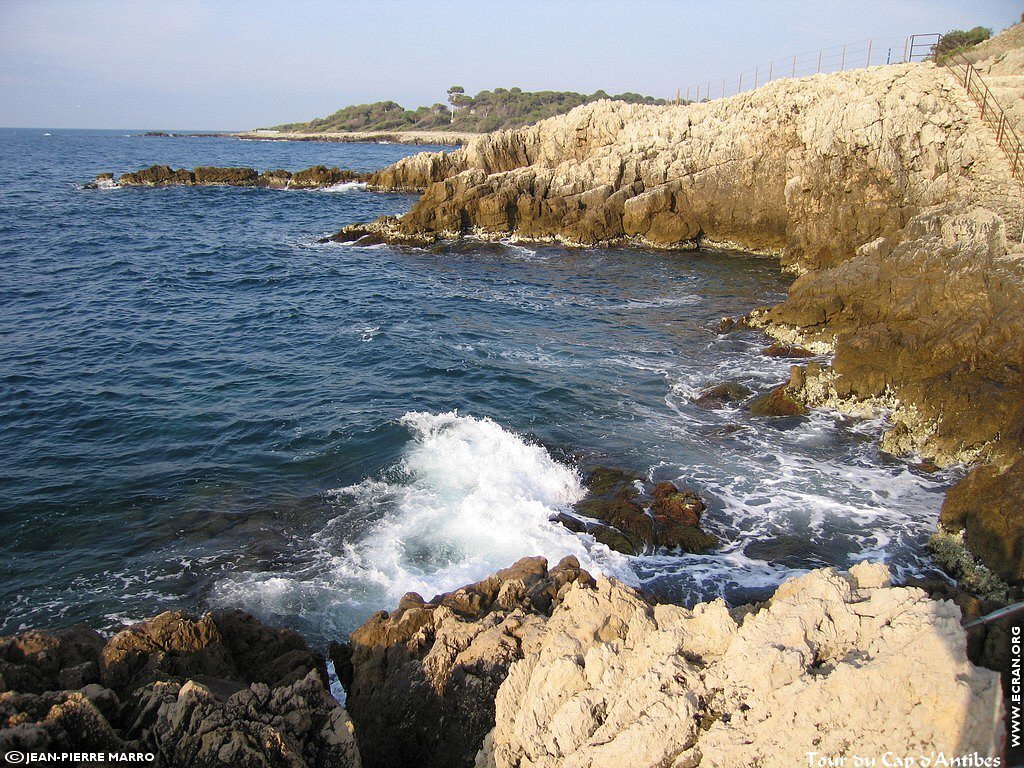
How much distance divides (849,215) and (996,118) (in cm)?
578

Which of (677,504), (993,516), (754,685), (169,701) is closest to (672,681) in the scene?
(754,685)

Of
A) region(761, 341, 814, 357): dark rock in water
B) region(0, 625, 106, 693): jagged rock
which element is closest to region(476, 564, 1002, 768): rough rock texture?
region(0, 625, 106, 693): jagged rock

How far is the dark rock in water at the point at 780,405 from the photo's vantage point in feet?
53.4

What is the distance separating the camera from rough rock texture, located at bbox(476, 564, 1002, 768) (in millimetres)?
4398

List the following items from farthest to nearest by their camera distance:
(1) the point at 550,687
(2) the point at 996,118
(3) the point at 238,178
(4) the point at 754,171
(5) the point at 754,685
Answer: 1. (3) the point at 238,178
2. (4) the point at 754,171
3. (2) the point at 996,118
4. (1) the point at 550,687
5. (5) the point at 754,685

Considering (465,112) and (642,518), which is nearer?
(642,518)

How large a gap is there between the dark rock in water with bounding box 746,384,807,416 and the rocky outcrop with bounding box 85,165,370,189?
54.2 meters

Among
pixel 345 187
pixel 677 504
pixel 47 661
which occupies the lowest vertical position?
pixel 677 504

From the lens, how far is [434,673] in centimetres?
677

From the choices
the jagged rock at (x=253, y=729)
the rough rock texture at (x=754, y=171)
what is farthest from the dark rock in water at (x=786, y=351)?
the jagged rock at (x=253, y=729)

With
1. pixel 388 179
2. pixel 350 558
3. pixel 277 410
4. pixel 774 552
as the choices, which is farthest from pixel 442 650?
pixel 388 179

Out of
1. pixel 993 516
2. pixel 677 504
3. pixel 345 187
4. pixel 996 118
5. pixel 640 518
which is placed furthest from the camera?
pixel 345 187

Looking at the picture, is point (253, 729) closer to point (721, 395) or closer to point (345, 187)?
point (721, 395)

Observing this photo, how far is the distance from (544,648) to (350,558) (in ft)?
19.5
